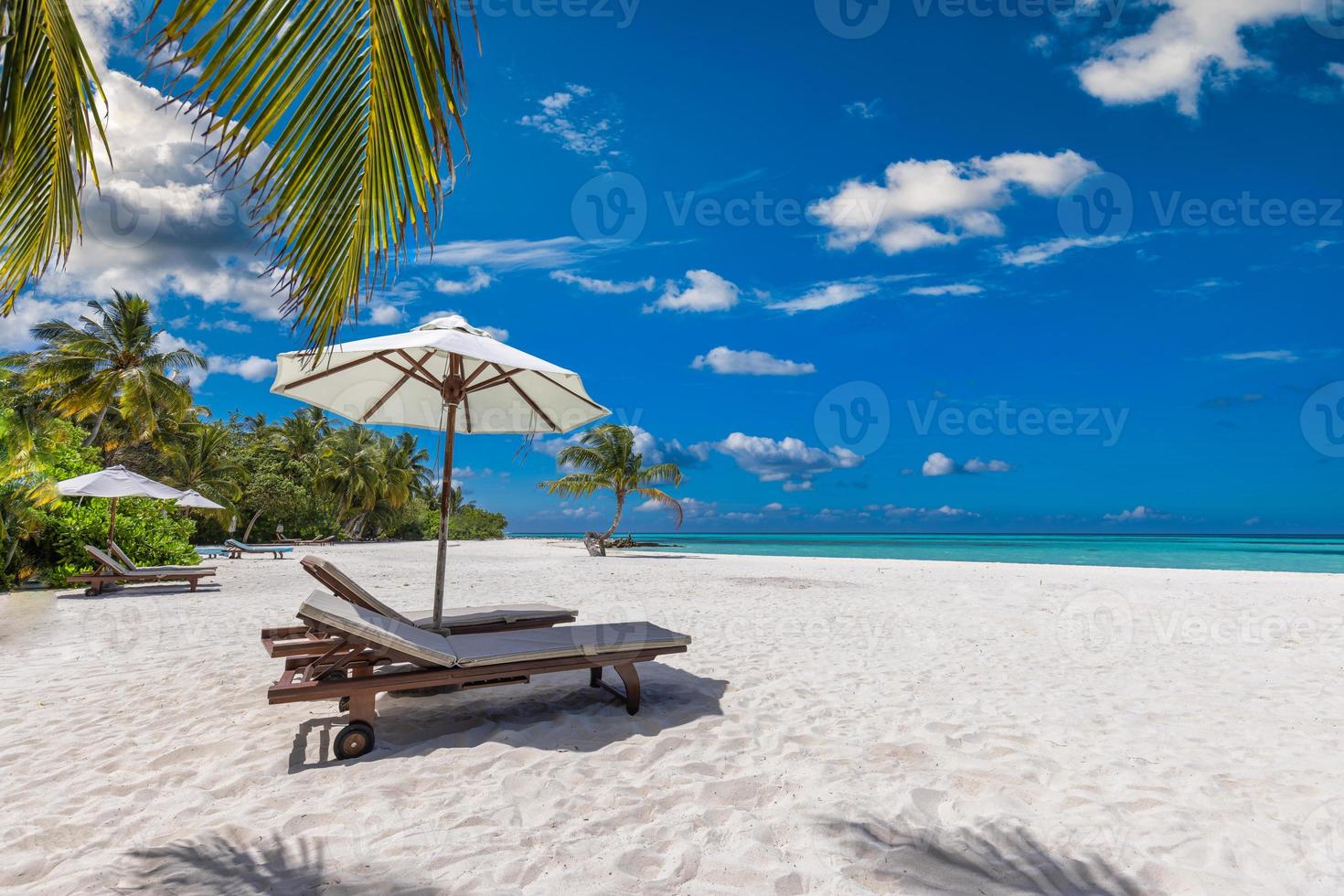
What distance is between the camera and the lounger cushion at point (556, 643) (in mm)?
4117

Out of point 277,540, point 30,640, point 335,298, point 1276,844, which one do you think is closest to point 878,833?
point 1276,844

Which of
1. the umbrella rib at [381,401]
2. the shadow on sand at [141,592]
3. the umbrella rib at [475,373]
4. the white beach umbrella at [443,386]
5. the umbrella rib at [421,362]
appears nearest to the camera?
the white beach umbrella at [443,386]

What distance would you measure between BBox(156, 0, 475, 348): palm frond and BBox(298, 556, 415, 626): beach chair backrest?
2275mm

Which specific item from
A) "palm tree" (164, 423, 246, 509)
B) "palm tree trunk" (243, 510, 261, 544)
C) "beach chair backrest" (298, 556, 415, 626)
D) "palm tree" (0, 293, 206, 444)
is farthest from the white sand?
"palm tree trunk" (243, 510, 261, 544)

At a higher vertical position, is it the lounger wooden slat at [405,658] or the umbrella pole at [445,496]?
the umbrella pole at [445,496]

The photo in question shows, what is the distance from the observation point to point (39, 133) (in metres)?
2.63

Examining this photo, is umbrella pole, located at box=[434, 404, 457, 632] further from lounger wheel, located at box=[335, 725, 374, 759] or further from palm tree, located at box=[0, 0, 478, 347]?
palm tree, located at box=[0, 0, 478, 347]

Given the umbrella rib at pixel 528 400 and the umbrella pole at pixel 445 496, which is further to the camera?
the umbrella rib at pixel 528 400

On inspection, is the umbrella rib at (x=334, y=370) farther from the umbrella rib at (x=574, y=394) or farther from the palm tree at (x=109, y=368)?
the palm tree at (x=109, y=368)

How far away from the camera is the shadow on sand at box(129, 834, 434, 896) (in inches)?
97.1

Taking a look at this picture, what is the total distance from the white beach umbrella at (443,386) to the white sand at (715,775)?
5.65 feet

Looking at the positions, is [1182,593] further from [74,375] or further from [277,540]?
[277,540]

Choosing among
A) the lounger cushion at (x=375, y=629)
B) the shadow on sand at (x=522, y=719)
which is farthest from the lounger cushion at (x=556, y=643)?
the shadow on sand at (x=522, y=719)

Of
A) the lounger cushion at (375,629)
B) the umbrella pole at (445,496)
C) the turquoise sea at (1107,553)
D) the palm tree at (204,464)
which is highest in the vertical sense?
the palm tree at (204,464)
